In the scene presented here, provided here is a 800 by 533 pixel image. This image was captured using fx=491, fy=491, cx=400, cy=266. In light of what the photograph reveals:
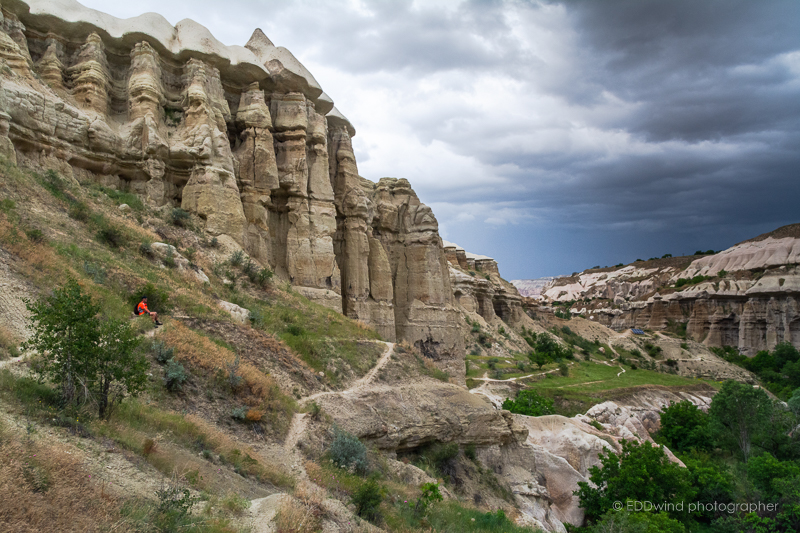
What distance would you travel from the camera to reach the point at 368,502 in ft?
31.7

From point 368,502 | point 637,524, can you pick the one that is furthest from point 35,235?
point 637,524

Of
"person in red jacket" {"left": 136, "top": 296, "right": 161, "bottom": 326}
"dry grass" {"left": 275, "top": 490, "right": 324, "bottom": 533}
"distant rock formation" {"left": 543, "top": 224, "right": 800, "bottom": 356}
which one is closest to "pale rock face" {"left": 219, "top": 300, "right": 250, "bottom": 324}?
"person in red jacket" {"left": 136, "top": 296, "right": 161, "bottom": 326}

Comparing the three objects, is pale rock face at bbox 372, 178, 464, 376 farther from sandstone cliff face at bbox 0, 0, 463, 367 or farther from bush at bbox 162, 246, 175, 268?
bush at bbox 162, 246, 175, 268

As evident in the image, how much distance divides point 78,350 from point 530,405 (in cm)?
2586

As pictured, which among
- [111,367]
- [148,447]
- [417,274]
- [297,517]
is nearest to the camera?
[297,517]

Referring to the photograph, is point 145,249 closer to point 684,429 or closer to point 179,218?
point 179,218

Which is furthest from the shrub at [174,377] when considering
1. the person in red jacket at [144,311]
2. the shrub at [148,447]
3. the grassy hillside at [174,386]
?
the shrub at [148,447]

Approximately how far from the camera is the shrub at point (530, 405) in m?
27.6

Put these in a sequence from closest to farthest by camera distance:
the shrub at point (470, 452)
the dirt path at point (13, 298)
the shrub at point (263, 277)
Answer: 1. the dirt path at point (13, 298)
2. the shrub at point (470, 452)
3. the shrub at point (263, 277)

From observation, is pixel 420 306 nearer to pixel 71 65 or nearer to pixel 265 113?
pixel 265 113

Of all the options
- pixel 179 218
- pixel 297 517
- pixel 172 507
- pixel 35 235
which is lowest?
pixel 297 517

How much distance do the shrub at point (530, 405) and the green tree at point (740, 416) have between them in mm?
9463

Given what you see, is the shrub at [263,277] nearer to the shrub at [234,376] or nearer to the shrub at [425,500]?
the shrub at [234,376]

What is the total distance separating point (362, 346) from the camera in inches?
836
